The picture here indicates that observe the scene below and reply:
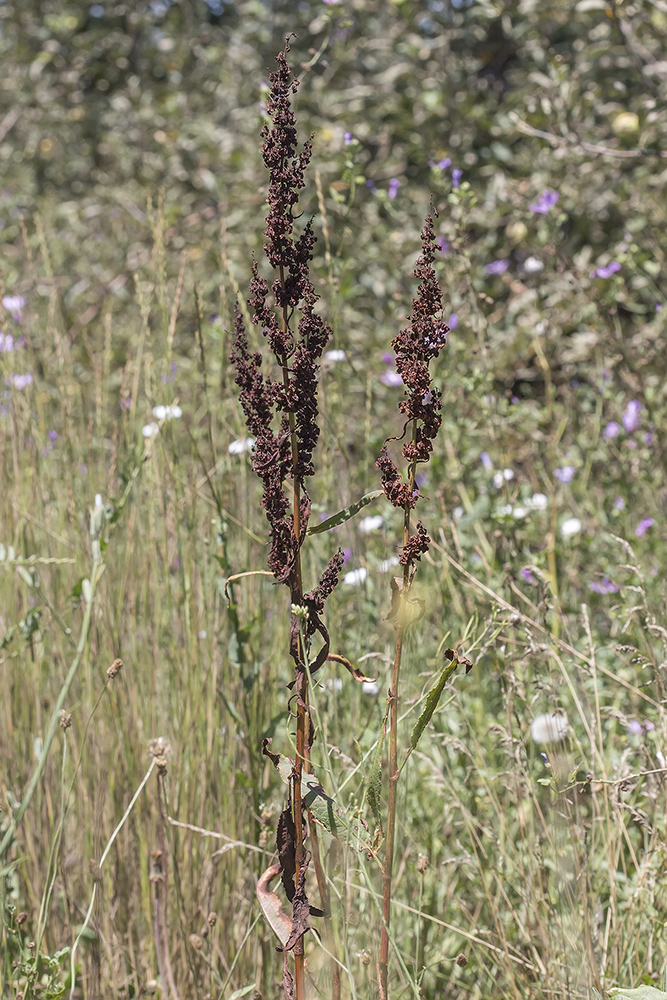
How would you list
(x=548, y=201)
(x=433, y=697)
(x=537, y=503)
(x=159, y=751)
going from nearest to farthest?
(x=433, y=697)
(x=159, y=751)
(x=537, y=503)
(x=548, y=201)

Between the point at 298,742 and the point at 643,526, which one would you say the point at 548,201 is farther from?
the point at 298,742

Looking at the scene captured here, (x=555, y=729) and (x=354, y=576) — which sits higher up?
(x=354, y=576)

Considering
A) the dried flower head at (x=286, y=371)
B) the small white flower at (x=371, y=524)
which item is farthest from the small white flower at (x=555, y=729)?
the small white flower at (x=371, y=524)

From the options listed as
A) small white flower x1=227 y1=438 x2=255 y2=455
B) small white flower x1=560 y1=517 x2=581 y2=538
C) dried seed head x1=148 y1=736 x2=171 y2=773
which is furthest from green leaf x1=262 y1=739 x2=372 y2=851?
small white flower x1=560 y1=517 x2=581 y2=538

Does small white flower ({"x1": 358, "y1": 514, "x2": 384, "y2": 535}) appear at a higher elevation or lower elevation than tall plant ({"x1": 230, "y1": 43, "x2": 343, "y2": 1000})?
lower

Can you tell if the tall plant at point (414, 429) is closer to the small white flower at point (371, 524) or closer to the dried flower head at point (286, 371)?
the dried flower head at point (286, 371)

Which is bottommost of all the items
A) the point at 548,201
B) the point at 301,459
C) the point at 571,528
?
the point at 571,528

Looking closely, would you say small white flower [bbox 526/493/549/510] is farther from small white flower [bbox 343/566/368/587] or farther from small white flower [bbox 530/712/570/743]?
small white flower [bbox 530/712/570/743]

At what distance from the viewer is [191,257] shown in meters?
4.53

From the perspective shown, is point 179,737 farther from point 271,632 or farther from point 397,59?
point 397,59

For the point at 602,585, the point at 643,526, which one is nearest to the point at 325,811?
the point at 602,585

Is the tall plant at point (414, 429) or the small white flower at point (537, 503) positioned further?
the small white flower at point (537, 503)

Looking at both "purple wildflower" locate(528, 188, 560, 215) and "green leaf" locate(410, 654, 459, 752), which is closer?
"green leaf" locate(410, 654, 459, 752)

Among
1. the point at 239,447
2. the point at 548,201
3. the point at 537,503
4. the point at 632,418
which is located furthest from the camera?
the point at 632,418
